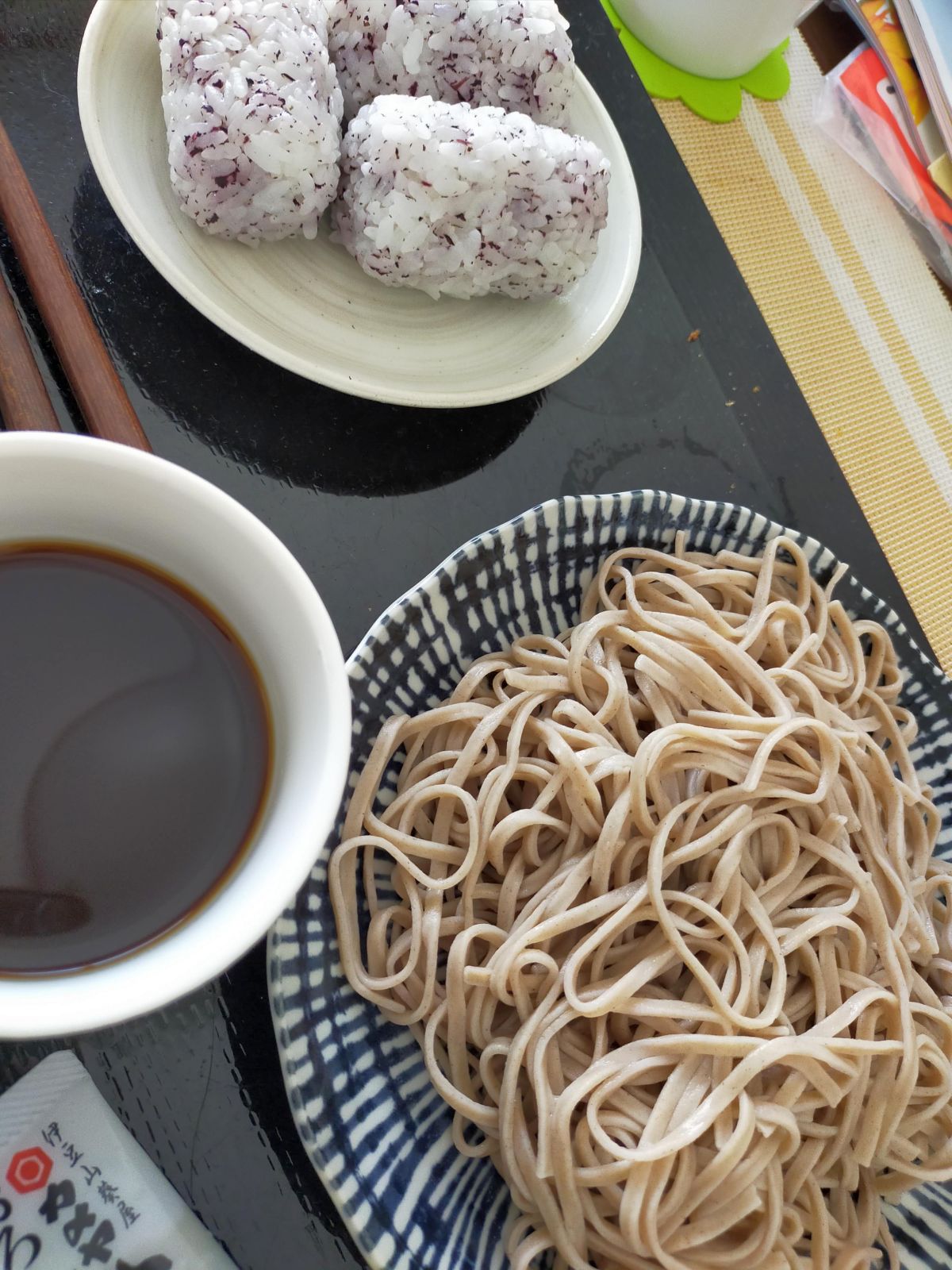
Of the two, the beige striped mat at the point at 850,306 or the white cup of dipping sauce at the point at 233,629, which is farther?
the beige striped mat at the point at 850,306

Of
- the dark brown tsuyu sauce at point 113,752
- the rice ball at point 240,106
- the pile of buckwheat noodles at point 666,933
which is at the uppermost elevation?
the rice ball at point 240,106

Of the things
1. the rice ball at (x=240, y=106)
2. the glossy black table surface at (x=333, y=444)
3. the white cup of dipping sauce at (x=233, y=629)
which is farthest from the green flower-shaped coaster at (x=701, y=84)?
the white cup of dipping sauce at (x=233, y=629)

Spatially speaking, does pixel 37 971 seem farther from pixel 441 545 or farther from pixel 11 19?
pixel 11 19

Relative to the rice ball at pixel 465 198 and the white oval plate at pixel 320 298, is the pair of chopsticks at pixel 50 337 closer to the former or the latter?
the white oval plate at pixel 320 298

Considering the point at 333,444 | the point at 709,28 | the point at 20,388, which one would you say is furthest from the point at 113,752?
the point at 709,28

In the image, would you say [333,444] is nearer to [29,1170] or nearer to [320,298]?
[320,298]

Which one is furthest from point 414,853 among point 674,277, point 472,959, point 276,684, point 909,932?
point 674,277
